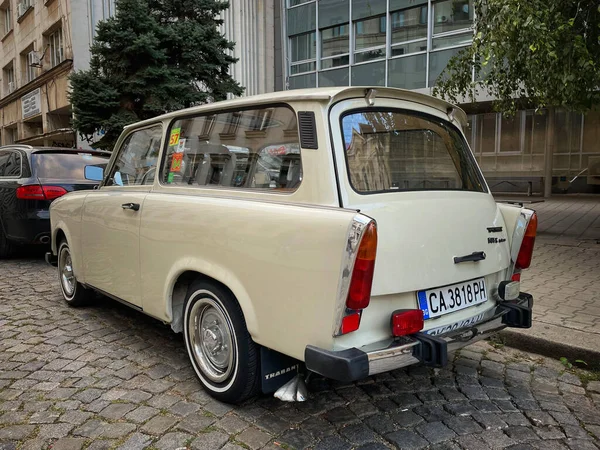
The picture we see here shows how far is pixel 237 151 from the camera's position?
9.92 feet

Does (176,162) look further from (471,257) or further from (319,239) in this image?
(471,257)

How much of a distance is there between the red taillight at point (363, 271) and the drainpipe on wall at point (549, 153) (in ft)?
67.0

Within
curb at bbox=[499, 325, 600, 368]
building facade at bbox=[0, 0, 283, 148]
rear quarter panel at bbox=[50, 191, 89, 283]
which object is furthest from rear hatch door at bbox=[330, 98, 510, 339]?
building facade at bbox=[0, 0, 283, 148]

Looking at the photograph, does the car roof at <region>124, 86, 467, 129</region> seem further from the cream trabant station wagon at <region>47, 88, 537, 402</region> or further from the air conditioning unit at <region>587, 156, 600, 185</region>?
the air conditioning unit at <region>587, 156, 600, 185</region>

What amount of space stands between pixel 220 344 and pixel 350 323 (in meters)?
1.08

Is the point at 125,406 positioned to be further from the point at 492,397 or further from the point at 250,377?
the point at 492,397

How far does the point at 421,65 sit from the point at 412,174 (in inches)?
639

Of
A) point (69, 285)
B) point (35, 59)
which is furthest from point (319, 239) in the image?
point (35, 59)

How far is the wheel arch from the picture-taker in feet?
8.53

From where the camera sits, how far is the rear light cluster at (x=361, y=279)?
218 cm

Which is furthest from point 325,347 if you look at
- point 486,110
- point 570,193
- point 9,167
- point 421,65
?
point 570,193

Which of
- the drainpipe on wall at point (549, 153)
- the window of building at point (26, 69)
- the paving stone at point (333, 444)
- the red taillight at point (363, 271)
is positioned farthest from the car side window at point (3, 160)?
the window of building at point (26, 69)

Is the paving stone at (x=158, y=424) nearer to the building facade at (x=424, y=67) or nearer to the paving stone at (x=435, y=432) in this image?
the paving stone at (x=435, y=432)

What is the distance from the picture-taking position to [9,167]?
7.31 metres
